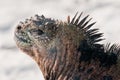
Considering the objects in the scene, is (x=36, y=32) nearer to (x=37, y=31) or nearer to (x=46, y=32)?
(x=37, y=31)

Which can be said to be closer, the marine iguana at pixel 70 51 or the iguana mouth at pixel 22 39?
the marine iguana at pixel 70 51

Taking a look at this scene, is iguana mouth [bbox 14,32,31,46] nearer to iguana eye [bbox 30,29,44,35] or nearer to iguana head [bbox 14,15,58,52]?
iguana head [bbox 14,15,58,52]

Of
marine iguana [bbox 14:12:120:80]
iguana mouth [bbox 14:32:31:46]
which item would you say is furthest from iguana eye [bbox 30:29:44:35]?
iguana mouth [bbox 14:32:31:46]

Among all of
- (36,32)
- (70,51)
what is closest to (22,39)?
(36,32)

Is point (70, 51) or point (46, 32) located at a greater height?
point (46, 32)

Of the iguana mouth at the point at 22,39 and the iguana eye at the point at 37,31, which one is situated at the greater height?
the iguana eye at the point at 37,31

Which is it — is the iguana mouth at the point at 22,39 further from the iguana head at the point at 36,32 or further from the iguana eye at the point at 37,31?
the iguana eye at the point at 37,31

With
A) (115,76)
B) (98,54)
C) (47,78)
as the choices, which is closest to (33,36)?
(47,78)

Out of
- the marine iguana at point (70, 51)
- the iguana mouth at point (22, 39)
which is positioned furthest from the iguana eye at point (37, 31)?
the iguana mouth at point (22, 39)
